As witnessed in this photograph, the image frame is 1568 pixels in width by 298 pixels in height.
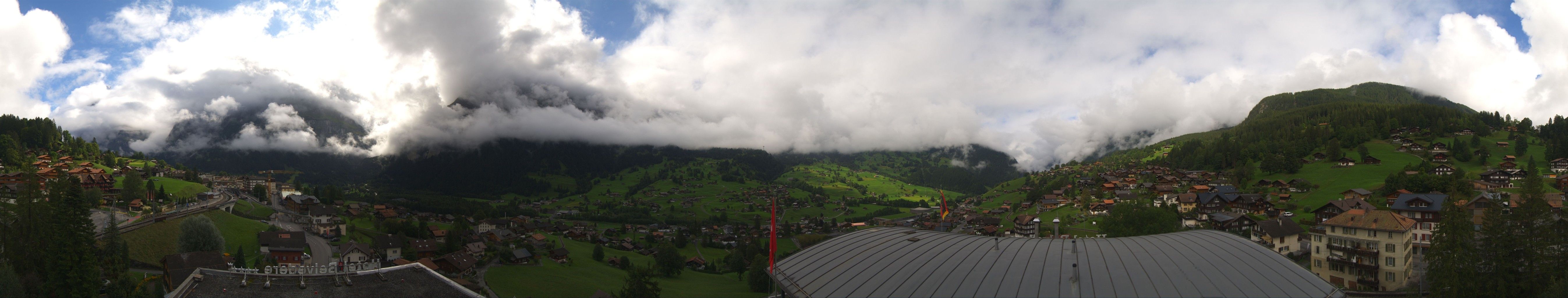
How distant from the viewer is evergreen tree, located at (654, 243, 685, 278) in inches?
3184

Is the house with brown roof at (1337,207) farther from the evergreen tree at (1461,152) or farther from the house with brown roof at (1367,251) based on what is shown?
the evergreen tree at (1461,152)

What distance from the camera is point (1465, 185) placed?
63969 mm

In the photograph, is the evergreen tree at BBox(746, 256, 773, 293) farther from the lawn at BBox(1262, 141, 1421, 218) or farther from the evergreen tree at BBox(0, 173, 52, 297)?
the lawn at BBox(1262, 141, 1421, 218)

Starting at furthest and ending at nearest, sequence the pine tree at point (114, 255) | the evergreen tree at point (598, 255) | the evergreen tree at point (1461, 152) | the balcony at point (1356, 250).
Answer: the evergreen tree at point (1461, 152) < the evergreen tree at point (598, 255) < the balcony at point (1356, 250) < the pine tree at point (114, 255)

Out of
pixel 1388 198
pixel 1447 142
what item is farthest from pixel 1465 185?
pixel 1447 142

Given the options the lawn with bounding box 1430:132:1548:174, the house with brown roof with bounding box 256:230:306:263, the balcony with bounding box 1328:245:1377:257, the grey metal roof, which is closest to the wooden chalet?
the lawn with bounding box 1430:132:1548:174

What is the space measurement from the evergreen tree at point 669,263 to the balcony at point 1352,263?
69156 mm

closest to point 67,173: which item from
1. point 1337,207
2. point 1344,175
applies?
point 1337,207

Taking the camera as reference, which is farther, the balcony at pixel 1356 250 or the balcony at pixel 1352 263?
the balcony at pixel 1356 250

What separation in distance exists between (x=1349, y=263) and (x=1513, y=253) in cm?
1162

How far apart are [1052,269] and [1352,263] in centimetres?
4002

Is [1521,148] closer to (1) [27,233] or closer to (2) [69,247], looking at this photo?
(2) [69,247]

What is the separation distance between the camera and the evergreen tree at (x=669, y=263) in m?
80.9

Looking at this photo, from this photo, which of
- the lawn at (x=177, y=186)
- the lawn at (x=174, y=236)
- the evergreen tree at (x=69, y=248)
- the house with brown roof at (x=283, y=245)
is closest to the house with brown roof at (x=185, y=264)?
the lawn at (x=174, y=236)
